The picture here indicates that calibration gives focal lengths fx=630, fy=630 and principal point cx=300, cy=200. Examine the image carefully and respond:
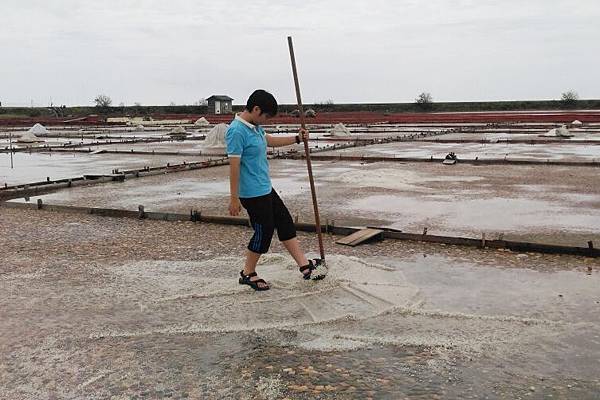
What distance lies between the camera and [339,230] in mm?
6645

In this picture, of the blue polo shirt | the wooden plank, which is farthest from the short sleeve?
the wooden plank

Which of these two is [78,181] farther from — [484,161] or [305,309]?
[484,161]

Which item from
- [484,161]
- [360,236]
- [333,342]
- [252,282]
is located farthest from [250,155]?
[484,161]

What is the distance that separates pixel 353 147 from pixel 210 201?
12754 mm

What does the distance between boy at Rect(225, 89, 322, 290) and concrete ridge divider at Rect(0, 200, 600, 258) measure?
6.13 ft

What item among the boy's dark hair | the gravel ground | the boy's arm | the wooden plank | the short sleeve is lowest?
the gravel ground

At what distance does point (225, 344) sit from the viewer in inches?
139

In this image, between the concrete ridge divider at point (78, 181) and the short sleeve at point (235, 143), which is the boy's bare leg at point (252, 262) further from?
the concrete ridge divider at point (78, 181)

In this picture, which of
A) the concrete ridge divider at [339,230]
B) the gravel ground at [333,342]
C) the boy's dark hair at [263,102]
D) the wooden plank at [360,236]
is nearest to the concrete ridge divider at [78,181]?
the concrete ridge divider at [339,230]

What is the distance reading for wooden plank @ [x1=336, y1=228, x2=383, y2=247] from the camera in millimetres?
6053

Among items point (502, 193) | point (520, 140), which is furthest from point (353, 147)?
point (502, 193)

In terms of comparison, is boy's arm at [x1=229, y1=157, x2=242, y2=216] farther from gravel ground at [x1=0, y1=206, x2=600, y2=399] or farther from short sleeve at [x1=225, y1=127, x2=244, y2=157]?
gravel ground at [x1=0, y1=206, x2=600, y2=399]

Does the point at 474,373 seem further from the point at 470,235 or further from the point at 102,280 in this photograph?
the point at 470,235

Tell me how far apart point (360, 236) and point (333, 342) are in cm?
274
